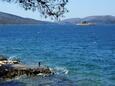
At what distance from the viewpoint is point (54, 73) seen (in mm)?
47125

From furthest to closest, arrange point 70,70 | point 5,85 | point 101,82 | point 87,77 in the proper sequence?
point 70,70, point 87,77, point 101,82, point 5,85

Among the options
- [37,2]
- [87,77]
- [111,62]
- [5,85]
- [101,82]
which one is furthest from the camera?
[111,62]

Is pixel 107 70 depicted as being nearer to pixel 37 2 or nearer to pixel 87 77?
pixel 87 77

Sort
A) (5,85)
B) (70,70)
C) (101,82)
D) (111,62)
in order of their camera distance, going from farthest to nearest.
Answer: (111,62), (70,70), (101,82), (5,85)

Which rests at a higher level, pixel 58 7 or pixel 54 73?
pixel 58 7

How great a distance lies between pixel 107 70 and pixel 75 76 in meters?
7.31

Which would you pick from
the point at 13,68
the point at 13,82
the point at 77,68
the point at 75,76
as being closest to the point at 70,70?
the point at 77,68

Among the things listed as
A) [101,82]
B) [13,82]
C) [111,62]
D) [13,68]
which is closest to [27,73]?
[13,68]

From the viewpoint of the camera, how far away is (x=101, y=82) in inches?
1636

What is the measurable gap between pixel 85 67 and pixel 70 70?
3790mm

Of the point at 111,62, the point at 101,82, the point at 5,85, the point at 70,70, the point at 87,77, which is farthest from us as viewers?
the point at 111,62

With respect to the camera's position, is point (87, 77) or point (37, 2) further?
point (87, 77)

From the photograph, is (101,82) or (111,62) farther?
(111,62)

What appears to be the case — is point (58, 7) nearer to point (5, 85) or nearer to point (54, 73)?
point (5, 85)
